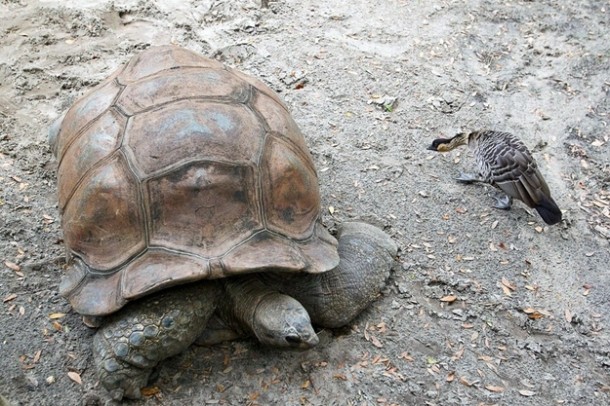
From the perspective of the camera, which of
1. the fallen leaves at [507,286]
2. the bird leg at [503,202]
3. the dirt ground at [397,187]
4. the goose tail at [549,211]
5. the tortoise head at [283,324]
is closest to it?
the tortoise head at [283,324]

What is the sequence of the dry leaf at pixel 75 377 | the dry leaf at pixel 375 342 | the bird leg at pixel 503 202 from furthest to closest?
the bird leg at pixel 503 202, the dry leaf at pixel 375 342, the dry leaf at pixel 75 377

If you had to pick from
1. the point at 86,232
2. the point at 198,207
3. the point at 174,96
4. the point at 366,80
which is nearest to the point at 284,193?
the point at 198,207

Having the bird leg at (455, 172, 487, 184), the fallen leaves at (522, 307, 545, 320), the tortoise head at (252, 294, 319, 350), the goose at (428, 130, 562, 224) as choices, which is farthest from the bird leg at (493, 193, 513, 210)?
the tortoise head at (252, 294, 319, 350)

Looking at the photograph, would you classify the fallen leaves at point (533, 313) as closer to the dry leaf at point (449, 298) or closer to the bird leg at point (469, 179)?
the dry leaf at point (449, 298)

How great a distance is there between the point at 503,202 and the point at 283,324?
1.99 m

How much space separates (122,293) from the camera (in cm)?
278

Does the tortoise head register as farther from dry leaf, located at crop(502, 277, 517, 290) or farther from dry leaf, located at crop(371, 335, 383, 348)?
dry leaf, located at crop(502, 277, 517, 290)

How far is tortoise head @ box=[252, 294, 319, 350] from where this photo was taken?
9.04 ft

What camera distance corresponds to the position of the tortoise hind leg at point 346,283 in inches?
126

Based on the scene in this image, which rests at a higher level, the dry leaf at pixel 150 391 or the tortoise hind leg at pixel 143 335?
the tortoise hind leg at pixel 143 335

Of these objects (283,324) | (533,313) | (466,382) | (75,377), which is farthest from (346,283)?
(75,377)

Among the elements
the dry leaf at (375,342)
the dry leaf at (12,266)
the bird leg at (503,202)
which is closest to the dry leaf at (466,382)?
the dry leaf at (375,342)

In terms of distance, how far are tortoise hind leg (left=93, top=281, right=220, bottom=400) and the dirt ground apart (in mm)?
139

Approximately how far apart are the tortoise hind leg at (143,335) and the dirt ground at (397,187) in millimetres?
139
